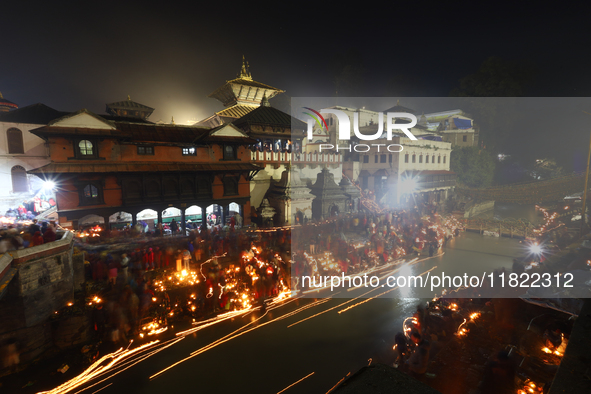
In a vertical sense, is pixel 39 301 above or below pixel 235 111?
below

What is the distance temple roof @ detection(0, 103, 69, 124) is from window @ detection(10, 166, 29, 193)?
3711 mm

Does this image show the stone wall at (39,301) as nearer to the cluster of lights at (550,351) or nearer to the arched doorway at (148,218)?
the arched doorway at (148,218)

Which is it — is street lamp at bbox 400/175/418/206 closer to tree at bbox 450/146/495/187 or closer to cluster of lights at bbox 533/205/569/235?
tree at bbox 450/146/495/187

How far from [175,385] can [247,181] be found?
1498cm

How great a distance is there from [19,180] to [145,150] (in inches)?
514

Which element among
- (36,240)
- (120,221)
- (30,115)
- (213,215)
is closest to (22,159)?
(30,115)

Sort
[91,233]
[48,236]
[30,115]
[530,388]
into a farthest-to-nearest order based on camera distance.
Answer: [30,115] → [91,233] → [48,236] → [530,388]

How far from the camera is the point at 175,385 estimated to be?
23.7 feet

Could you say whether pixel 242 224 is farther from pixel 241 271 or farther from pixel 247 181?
pixel 241 271

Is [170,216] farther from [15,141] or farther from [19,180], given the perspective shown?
[15,141]

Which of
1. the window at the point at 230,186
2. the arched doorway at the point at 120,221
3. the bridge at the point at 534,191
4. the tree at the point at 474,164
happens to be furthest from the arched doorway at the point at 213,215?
the bridge at the point at 534,191

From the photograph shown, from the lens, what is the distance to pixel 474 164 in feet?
69.1

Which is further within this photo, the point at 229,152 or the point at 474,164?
the point at 474,164

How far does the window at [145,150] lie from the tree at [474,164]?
21.5 metres
